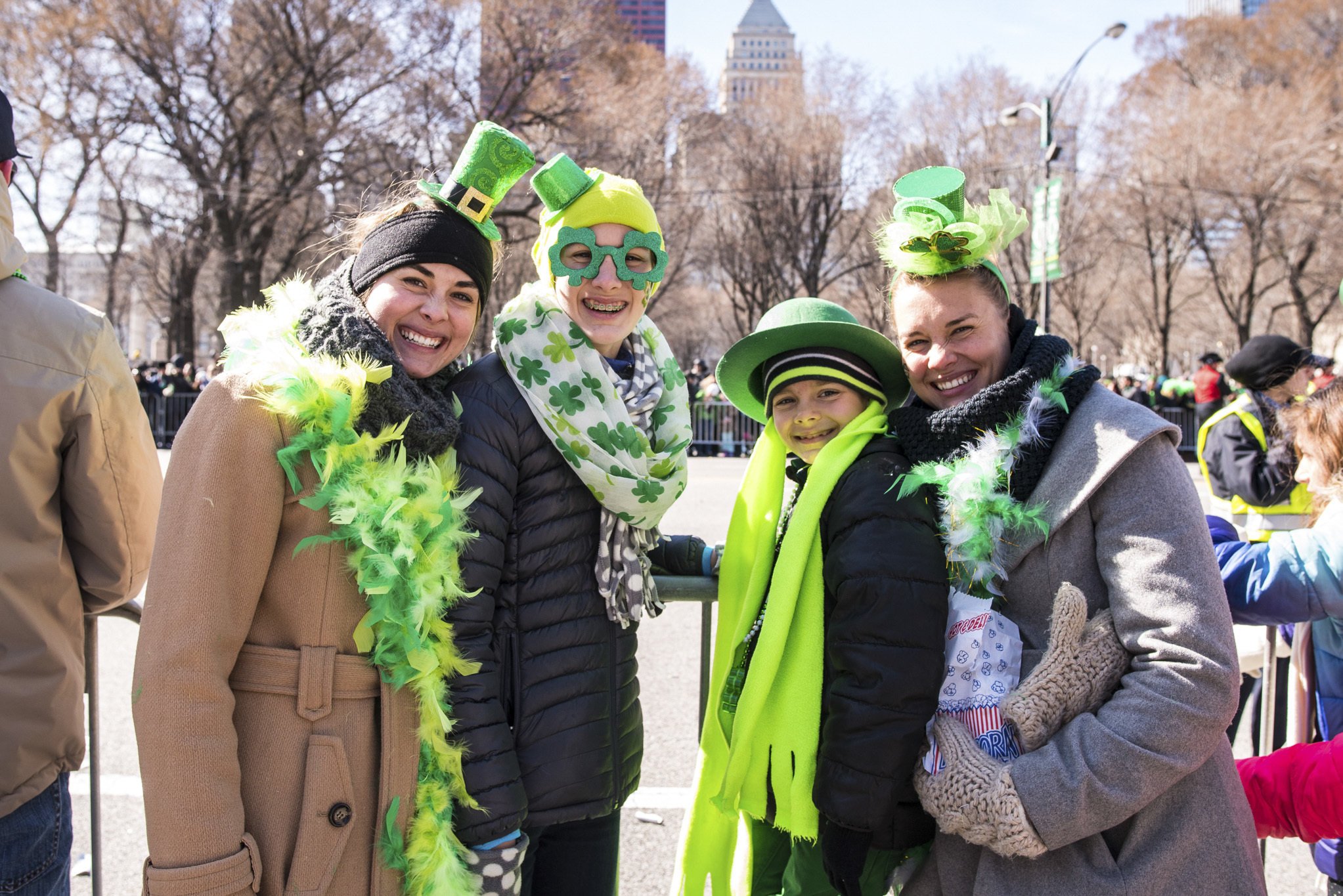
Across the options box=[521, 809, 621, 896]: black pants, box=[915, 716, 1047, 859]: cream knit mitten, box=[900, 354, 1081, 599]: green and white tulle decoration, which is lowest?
box=[521, 809, 621, 896]: black pants

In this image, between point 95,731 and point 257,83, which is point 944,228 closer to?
point 95,731

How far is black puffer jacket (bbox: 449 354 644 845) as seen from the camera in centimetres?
182

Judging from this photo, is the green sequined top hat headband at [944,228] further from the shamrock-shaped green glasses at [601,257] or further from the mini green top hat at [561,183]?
the mini green top hat at [561,183]

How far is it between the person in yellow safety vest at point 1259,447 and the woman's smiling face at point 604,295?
4.24m

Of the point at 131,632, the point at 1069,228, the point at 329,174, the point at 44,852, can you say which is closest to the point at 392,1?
the point at 329,174

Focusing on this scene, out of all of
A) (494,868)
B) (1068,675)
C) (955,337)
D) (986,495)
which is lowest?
(494,868)

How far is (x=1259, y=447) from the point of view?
523 cm

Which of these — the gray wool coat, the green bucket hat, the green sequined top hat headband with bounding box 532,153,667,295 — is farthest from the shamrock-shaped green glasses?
the gray wool coat

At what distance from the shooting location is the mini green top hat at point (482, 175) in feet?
6.88

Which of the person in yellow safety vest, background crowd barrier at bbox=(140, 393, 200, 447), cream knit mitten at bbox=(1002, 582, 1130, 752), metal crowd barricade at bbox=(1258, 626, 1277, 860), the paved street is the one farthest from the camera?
background crowd barrier at bbox=(140, 393, 200, 447)

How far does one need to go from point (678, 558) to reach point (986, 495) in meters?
1.08

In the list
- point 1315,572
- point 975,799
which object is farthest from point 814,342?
point 1315,572

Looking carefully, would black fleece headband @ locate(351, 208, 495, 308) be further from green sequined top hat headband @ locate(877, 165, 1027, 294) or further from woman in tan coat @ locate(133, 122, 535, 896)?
green sequined top hat headband @ locate(877, 165, 1027, 294)

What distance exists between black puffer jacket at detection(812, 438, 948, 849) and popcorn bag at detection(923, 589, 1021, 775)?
0.17 feet
